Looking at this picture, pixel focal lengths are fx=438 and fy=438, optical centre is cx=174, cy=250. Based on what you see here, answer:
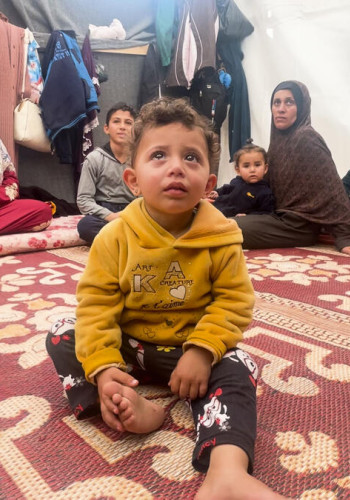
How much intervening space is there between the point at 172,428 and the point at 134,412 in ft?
0.34

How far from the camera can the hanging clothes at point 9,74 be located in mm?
2688

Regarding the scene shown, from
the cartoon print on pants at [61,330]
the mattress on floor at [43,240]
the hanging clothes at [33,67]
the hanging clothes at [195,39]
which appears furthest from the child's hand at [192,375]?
→ the hanging clothes at [195,39]

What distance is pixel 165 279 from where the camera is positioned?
0.73 m

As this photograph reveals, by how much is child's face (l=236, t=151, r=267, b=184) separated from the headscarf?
4.2 inches

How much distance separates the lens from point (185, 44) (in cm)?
329

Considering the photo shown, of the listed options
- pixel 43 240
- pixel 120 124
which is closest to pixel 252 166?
pixel 120 124

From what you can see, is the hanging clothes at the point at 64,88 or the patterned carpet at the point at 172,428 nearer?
the patterned carpet at the point at 172,428

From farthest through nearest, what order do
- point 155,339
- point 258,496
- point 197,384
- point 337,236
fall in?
point 337,236
point 155,339
point 197,384
point 258,496

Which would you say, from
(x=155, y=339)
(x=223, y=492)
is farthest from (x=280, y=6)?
(x=223, y=492)

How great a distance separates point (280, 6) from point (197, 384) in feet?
10.9

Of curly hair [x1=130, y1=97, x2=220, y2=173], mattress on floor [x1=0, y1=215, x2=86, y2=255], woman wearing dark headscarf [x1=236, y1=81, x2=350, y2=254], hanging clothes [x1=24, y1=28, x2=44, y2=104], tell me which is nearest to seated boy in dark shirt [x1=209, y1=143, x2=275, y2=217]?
woman wearing dark headscarf [x1=236, y1=81, x2=350, y2=254]

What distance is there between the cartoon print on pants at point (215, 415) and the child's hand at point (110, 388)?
0.36ft

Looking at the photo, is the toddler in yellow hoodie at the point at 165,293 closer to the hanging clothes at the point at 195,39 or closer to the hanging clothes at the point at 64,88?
the hanging clothes at the point at 64,88

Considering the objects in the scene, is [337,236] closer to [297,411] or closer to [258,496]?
[297,411]
